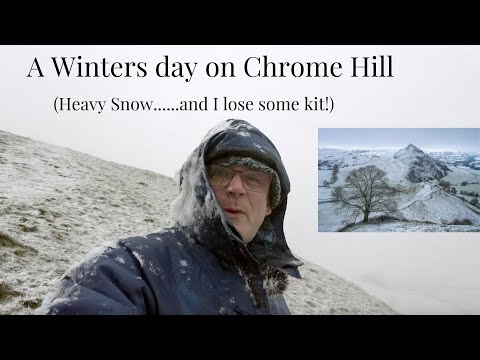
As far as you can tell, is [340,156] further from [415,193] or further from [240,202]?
[240,202]

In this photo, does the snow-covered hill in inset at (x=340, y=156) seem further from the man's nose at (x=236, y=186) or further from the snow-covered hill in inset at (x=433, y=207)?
the man's nose at (x=236, y=186)

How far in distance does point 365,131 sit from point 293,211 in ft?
1.97

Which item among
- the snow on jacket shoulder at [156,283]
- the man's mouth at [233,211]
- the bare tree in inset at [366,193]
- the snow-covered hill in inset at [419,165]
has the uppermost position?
the snow-covered hill in inset at [419,165]

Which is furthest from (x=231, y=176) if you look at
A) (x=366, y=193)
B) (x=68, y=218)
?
(x=68, y=218)

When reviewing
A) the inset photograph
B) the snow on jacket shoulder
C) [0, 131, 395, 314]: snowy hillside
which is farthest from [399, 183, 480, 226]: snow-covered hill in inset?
the snow on jacket shoulder

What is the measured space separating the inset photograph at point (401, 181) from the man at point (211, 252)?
358mm

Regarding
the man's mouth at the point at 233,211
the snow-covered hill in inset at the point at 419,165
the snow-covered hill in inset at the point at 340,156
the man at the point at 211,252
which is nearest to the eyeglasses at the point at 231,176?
the man at the point at 211,252

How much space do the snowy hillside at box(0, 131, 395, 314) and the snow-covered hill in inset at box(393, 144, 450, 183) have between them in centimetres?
72

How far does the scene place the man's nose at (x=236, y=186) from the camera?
2.91 metres

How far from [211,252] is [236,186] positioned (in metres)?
0.38

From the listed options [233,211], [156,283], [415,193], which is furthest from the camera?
[415,193]

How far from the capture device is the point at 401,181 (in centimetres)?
324

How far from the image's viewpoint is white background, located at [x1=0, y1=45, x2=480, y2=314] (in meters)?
3.16
